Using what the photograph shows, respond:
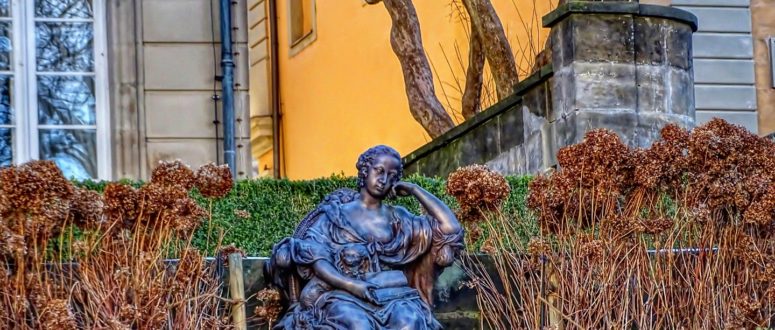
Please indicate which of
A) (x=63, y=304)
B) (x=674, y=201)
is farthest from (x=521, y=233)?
(x=63, y=304)

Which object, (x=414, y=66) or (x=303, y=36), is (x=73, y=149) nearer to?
(x=414, y=66)

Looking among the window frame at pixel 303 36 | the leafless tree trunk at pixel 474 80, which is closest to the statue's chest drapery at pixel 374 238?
the leafless tree trunk at pixel 474 80

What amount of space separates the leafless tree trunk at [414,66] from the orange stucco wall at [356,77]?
266 cm

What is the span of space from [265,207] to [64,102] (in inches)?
103

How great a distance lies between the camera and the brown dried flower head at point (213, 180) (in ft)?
43.1

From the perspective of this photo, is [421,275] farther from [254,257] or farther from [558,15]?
[558,15]

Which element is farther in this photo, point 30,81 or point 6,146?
point 30,81

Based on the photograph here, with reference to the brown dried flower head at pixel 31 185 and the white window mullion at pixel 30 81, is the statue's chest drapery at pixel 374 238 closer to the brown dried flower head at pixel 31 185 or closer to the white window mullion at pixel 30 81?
the brown dried flower head at pixel 31 185

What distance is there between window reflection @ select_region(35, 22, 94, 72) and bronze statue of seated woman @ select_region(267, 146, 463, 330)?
482 cm

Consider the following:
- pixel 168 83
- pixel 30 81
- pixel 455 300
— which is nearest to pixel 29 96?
pixel 30 81

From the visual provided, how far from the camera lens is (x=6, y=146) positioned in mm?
16547

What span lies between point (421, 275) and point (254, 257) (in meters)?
1.71

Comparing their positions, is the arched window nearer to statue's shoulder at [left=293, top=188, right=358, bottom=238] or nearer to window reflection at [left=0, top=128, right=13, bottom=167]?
window reflection at [left=0, top=128, right=13, bottom=167]

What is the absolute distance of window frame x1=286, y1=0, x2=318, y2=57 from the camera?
2965 centimetres
